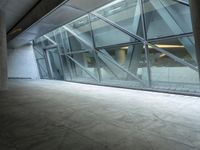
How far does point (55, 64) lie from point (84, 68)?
460 centimetres

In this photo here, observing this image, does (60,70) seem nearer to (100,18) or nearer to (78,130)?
(100,18)

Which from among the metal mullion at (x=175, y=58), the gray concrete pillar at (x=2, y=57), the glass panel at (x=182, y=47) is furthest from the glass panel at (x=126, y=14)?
the gray concrete pillar at (x=2, y=57)

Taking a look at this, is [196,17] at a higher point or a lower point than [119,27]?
lower

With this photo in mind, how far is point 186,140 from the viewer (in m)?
2.72

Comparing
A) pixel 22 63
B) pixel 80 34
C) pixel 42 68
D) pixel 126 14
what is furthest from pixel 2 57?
pixel 22 63

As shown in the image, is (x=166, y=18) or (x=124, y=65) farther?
(x=124, y=65)

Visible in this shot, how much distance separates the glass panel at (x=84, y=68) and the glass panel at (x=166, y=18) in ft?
14.5

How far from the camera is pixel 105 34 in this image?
364 inches

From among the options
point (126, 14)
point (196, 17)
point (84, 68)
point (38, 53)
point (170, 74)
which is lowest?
point (170, 74)

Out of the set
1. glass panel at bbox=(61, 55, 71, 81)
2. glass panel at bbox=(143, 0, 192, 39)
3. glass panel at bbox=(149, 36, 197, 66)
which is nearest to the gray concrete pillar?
glass panel at bbox=(61, 55, 71, 81)

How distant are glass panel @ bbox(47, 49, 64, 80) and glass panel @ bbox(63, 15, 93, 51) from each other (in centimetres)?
313

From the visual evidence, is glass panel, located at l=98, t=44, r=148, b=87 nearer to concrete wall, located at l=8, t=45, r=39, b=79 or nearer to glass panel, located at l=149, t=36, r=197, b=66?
glass panel, located at l=149, t=36, r=197, b=66

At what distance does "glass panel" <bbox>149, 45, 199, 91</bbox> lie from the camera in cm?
660

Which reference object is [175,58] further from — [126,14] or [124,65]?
[126,14]
